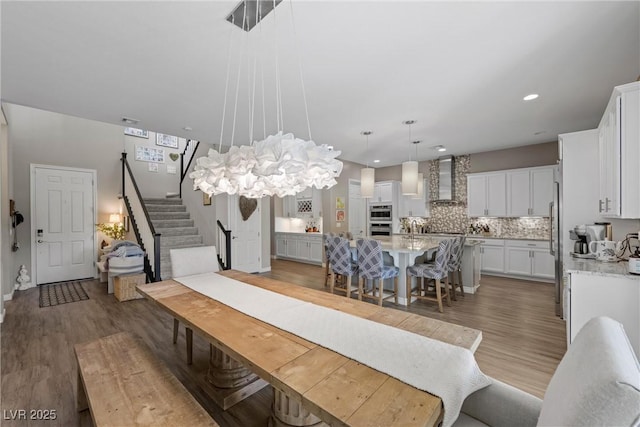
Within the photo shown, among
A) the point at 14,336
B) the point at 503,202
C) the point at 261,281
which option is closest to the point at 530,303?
the point at 503,202

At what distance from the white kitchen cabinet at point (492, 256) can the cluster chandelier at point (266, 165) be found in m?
5.34

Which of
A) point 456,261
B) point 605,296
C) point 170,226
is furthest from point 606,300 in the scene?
point 170,226

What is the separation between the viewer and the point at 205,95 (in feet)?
10.7

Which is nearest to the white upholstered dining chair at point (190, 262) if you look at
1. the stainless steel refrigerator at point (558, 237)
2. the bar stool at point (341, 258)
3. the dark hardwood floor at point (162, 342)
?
the dark hardwood floor at point (162, 342)

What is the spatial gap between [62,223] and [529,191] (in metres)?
9.61

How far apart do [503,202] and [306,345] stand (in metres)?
6.18

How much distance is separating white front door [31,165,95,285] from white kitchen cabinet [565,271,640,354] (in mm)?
7947

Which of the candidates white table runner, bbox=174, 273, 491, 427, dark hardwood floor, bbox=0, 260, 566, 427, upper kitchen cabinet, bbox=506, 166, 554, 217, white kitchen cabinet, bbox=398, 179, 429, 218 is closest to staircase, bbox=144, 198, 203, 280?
dark hardwood floor, bbox=0, 260, 566, 427

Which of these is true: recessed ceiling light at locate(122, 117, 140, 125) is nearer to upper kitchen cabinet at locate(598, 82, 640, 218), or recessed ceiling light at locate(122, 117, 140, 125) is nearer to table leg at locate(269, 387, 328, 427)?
table leg at locate(269, 387, 328, 427)

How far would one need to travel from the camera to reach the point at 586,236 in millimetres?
2971

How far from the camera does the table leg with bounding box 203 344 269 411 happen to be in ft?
6.84

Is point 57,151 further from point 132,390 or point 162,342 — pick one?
point 132,390

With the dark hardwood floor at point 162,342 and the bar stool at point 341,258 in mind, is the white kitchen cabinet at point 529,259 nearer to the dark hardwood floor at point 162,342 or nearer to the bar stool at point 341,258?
the dark hardwood floor at point 162,342

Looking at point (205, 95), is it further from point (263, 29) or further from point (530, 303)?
point (530, 303)
